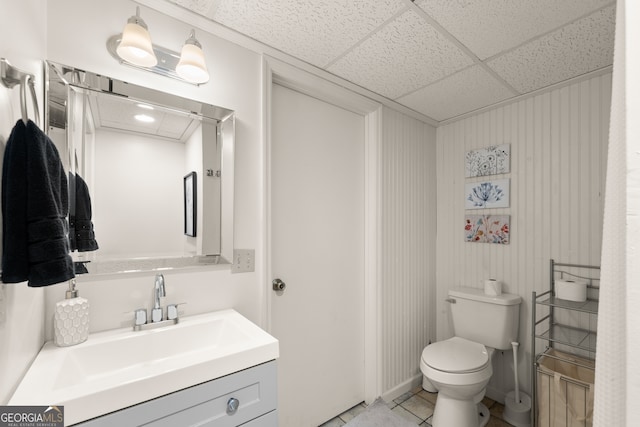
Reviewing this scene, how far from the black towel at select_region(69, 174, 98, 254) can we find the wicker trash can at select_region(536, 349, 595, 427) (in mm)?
2398

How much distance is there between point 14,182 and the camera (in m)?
0.67

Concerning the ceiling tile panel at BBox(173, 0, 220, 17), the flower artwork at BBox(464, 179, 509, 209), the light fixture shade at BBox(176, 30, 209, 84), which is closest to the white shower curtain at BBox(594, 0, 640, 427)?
the light fixture shade at BBox(176, 30, 209, 84)

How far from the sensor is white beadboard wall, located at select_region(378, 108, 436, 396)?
2162mm

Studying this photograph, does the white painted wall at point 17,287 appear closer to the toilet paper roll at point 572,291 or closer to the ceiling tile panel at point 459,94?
the ceiling tile panel at point 459,94

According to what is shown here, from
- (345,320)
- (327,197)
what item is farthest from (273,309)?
(327,197)

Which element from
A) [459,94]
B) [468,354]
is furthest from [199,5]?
[468,354]

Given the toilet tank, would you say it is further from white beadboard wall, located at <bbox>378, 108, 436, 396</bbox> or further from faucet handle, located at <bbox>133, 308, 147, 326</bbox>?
faucet handle, located at <bbox>133, 308, 147, 326</bbox>

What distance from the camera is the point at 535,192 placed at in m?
2.05

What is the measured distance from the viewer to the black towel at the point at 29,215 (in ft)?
2.14

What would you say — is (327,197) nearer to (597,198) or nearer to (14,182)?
(14,182)

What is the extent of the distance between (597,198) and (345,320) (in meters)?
1.79

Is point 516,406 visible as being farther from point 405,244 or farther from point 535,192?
point 535,192

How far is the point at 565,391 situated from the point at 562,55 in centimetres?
185

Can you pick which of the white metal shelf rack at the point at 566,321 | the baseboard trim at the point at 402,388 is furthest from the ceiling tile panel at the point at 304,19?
the baseboard trim at the point at 402,388
